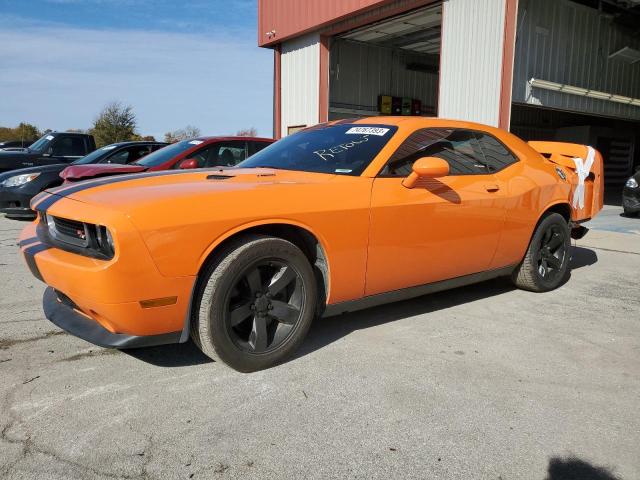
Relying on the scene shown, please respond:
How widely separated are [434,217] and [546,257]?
5.66 feet

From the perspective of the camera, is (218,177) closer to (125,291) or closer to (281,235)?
(281,235)

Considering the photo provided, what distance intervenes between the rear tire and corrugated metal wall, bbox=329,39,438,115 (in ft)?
39.5

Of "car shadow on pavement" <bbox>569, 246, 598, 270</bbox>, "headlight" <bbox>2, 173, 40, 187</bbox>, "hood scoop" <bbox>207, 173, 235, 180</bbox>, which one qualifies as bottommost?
"car shadow on pavement" <bbox>569, 246, 598, 270</bbox>

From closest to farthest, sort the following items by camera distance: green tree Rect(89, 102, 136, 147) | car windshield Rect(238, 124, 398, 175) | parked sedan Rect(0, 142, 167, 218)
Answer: car windshield Rect(238, 124, 398, 175), parked sedan Rect(0, 142, 167, 218), green tree Rect(89, 102, 136, 147)

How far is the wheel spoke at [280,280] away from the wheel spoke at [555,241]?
279cm

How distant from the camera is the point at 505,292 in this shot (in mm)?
4660

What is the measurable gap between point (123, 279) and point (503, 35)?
9.26 metres

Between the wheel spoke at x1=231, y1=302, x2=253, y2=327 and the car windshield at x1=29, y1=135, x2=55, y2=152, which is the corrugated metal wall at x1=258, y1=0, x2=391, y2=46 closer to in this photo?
the car windshield at x1=29, y1=135, x2=55, y2=152

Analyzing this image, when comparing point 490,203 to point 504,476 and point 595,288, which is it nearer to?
point 595,288

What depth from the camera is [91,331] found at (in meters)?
2.60

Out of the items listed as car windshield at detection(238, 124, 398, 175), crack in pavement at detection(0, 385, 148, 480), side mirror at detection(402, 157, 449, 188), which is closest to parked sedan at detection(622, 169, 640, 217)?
car windshield at detection(238, 124, 398, 175)

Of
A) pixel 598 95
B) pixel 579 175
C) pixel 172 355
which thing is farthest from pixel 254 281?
pixel 598 95

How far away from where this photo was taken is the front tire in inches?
103

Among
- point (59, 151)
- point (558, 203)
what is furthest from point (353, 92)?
point (558, 203)
